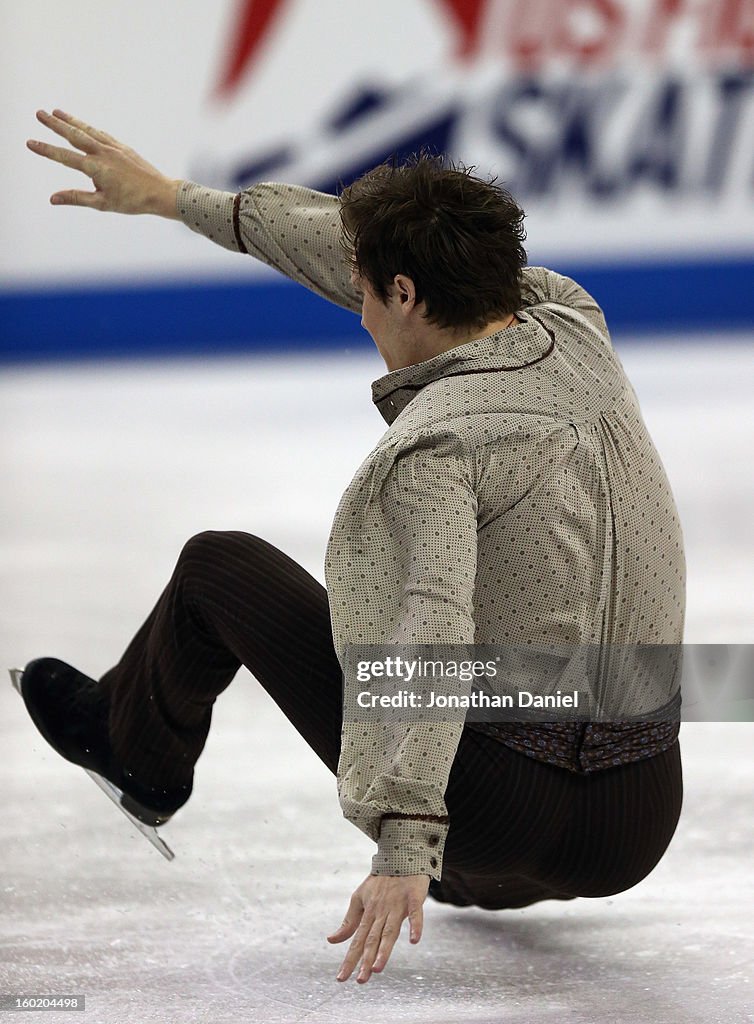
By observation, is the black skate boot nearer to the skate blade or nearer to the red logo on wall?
the skate blade

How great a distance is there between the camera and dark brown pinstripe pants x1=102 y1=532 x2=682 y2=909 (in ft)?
4.01

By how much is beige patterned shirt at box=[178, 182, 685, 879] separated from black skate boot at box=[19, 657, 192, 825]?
431 millimetres

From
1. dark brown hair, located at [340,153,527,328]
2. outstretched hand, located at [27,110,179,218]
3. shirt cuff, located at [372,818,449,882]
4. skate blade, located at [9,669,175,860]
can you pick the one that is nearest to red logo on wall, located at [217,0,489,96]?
outstretched hand, located at [27,110,179,218]

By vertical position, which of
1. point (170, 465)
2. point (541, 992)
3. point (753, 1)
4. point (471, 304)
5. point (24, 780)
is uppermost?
point (753, 1)

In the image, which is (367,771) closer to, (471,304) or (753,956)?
(471,304)

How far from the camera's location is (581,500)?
1156 millimetres

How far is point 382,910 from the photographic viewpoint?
1.01m

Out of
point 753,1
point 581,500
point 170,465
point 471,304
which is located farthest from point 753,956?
point 753,1

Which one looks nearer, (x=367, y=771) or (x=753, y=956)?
(x=367, y=771)

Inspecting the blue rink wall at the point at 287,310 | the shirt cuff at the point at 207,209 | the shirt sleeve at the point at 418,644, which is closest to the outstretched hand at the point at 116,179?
the shirt cuff at the point at 207,209

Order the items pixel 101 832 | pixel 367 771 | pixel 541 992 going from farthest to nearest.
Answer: pixel 101 832, pixel 541 992, pixel 367 771

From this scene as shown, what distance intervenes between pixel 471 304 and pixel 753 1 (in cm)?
469

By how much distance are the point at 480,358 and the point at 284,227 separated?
453 millimetres

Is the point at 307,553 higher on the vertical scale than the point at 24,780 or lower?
higher
